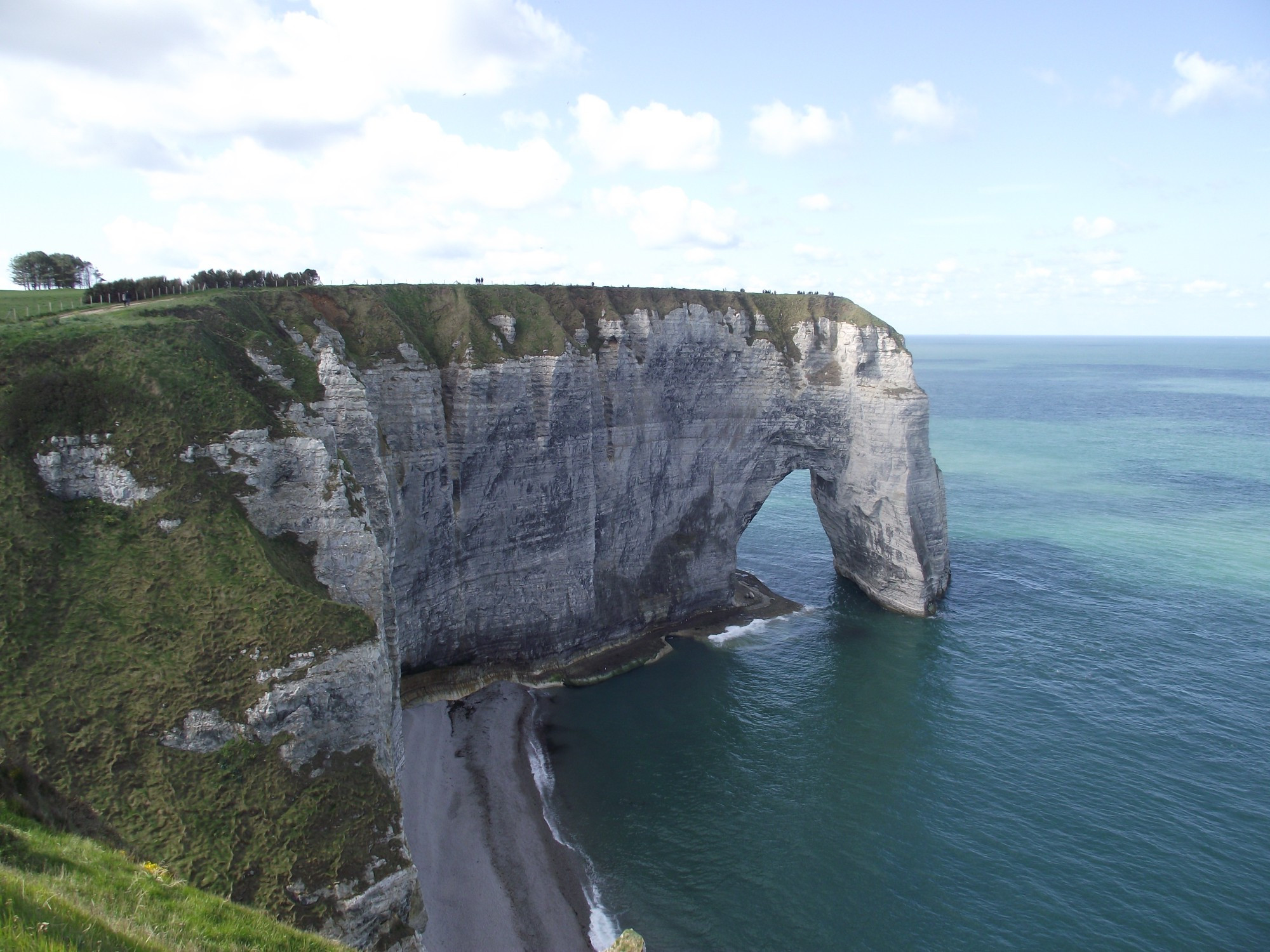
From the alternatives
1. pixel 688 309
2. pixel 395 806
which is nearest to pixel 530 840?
pixel 395 806

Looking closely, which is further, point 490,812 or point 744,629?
point 744,629

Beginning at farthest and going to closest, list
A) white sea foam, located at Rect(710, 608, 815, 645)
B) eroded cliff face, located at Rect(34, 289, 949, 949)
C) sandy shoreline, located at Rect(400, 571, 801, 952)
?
1. white sea foam, located at Rect(710, 608, 815, 645)
2. sandy shoreline, located at Rect(400, 571, 801, 952)
3. eroded cliff face, located at Rect(34, 289, 949, 949)

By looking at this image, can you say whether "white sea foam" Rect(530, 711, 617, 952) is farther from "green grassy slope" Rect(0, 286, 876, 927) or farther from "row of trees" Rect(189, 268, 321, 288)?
"row of trees" Rect(189, 268, 321, 288)

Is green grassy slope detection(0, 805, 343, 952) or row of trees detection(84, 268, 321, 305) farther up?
row of trees detection(84, 268, 321, 305)

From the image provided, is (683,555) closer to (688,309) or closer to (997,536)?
(688,309)

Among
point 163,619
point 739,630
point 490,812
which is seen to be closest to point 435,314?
point 163,619

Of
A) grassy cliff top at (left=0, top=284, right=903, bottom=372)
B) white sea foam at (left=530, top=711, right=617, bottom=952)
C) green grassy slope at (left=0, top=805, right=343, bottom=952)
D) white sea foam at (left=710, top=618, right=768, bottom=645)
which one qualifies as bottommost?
white sea foam at (left=530, top=711, right=617, bottom=952)

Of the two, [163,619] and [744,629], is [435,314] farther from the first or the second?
[744,629]

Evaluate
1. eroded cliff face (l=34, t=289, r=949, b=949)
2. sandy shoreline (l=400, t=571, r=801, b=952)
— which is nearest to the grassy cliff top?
eroded cliff face (l=34, t=289, r=949, b=949)
